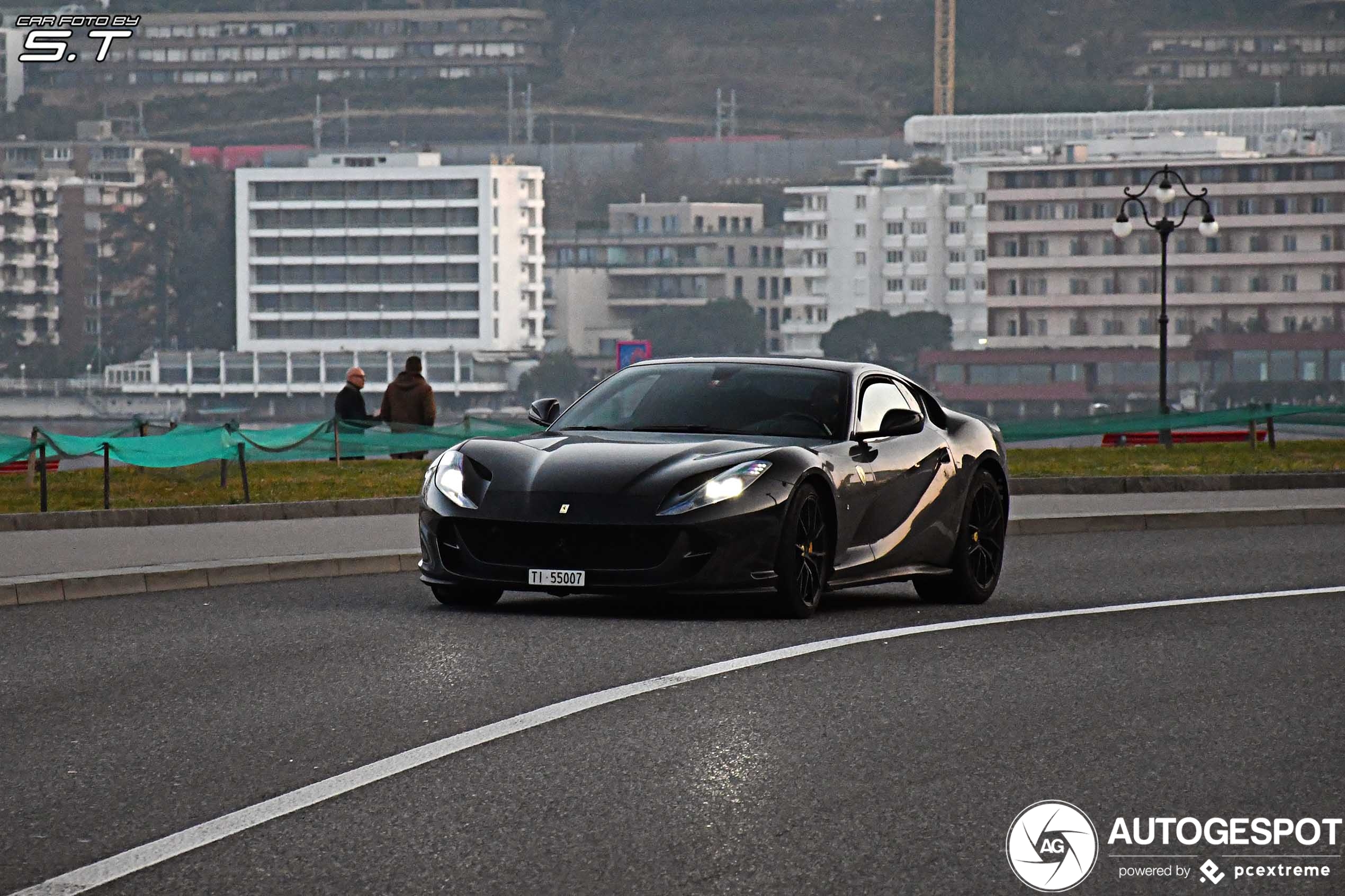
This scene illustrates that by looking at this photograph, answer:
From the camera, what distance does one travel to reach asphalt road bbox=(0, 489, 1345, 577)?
15055 millimetres

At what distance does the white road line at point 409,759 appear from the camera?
5.69 m

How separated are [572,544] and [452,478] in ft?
2.53

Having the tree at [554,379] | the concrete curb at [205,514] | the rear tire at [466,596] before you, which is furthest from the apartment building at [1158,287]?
the rear tire at [466,596]

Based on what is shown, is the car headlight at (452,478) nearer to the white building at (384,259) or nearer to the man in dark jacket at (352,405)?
the man in dark jacket at (352,405)

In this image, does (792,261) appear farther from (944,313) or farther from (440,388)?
(440,388)

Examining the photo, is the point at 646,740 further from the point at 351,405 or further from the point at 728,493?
the point at 351,405

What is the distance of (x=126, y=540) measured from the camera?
1697 cm

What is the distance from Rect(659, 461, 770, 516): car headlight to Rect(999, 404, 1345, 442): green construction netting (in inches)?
827

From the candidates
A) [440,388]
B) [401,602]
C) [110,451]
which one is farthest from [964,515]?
[440,388]

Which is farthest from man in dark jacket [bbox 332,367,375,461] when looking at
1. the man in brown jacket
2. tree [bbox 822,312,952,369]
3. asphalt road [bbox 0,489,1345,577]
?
tree [bbox 822,312,952,369]

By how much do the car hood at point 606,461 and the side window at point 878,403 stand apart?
80cm

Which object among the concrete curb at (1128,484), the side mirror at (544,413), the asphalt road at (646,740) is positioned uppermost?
the side mirror at (544,413)

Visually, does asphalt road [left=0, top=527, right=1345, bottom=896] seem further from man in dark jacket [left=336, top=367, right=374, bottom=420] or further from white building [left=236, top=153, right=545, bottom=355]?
white building [left=236, top=153, right=545, bottom=355]

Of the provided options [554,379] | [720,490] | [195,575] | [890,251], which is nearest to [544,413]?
[720,490]
